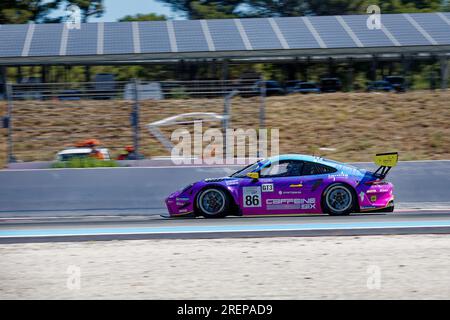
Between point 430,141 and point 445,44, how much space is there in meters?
6.09

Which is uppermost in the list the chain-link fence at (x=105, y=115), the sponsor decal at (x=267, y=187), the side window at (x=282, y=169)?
the chain-link fence at (x=105, y=115)

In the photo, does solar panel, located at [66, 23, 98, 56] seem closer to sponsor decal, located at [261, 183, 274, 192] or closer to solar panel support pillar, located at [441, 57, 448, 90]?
solar panel support pillar, located at [441, 57, 448, 90]

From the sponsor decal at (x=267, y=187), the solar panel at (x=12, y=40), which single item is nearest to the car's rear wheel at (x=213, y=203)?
the sponsor decal at (x=267, y=187)

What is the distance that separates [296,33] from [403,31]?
393 centimetres

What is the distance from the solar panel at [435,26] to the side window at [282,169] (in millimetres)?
14564

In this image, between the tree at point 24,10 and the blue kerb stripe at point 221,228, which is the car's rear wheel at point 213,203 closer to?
the blue kerb stripe at point 221,228

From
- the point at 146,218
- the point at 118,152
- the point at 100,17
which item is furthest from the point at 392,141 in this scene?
the point at 100,17

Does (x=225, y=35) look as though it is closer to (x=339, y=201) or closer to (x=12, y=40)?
(x=12, y=40)

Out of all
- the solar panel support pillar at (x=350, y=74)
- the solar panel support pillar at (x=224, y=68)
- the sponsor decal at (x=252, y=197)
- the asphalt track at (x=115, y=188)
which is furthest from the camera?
the solar panel support pillar at (x=350, y=74)

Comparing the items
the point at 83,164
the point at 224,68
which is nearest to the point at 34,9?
the point at 224,68

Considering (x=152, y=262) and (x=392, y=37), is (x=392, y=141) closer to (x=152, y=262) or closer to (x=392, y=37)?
(x=392, y=37)

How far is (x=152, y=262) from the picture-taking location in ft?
29.1

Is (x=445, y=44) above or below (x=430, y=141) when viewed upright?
above

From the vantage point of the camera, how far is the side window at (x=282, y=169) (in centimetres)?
1282
